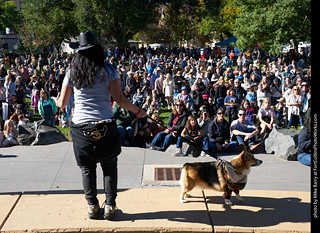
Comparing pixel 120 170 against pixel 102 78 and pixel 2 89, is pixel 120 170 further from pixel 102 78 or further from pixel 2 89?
pixel 2 89

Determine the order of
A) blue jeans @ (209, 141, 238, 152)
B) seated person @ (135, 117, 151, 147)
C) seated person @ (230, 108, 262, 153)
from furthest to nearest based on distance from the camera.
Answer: seated person @ (135, 117, 151, 147) → seated person @ (230, 108, 262, 153) → blue jeans @ (209, 141, 238, 152)

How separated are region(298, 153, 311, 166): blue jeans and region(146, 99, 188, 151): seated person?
2.49m

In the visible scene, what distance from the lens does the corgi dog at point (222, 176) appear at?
195 inches

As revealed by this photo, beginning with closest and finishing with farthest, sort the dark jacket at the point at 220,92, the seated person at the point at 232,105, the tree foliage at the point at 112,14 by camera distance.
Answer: the seated person at the point at 232,105, the dark jacket at the point at 220,92, the tree foliage at the point at 112,14

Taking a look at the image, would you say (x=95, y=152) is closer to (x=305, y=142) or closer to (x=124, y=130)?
(x=305, y=142)

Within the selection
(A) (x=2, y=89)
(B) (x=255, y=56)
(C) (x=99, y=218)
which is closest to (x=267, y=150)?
(C) (x=99, y=218)

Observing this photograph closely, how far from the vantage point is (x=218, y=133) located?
8938mm

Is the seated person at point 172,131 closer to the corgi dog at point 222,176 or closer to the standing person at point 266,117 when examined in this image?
the standing person at point 266,117

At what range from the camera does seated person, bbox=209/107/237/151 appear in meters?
8.74

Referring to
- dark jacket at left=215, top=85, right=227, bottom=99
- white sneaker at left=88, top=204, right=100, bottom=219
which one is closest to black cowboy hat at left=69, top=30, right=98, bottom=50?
white sneaker at left=88, top=204, right=100, bottom=219

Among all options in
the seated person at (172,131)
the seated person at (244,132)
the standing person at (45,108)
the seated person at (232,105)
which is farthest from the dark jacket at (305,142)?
the standing person at (45,108)

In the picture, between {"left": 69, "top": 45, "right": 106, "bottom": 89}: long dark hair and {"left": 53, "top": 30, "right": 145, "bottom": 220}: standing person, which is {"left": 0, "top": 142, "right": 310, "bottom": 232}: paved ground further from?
{"left": 69, "top": 45, "right": 106, "bottom": 89}: long dark hair

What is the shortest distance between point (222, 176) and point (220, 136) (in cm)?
397
